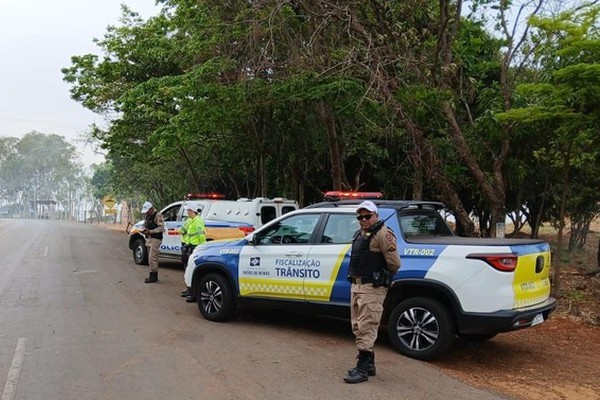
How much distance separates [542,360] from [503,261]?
1611mm

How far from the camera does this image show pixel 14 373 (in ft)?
17.9

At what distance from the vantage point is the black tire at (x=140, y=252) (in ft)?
50.2

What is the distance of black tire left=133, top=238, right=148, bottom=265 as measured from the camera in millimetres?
15289

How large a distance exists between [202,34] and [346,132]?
5401 millimetres

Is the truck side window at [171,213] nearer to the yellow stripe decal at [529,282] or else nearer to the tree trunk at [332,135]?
the tree trunk at [332,135]

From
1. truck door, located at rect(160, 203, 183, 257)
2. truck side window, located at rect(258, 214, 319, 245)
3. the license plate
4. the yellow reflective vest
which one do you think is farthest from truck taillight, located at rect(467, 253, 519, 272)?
truck door, located at rect(160, 203, 183, 257)

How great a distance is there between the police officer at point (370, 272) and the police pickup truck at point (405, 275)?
0.87m

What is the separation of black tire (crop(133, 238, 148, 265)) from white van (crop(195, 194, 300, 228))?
2535mm

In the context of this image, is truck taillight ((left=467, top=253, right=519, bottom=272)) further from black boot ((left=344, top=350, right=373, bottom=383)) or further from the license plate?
black boot ((left=344, top=350, right=373, bottom=383))

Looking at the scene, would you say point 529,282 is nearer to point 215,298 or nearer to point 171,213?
point 215,298

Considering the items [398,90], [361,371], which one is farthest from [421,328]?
[398,90]

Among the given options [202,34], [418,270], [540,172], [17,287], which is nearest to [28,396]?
[418,270]

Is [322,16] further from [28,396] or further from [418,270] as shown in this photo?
[28,396]

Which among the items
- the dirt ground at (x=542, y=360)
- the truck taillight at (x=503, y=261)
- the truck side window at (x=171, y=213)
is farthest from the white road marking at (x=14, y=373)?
the truck side window at (x=171, y=213)
